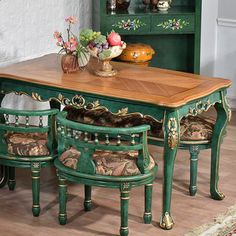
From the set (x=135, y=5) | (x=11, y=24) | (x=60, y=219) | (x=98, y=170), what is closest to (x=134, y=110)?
(x=98, y=170)

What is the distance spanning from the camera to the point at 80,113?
235 inches

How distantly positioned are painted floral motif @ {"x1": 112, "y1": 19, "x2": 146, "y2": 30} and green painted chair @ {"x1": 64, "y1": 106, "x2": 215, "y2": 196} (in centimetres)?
123

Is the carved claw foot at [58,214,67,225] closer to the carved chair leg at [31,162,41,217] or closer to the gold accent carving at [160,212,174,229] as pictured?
the carved chair leg at [31,162,41,217]

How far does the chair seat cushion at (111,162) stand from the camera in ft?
16.6

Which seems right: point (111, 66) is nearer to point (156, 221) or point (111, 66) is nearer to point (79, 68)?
point (79, 68)

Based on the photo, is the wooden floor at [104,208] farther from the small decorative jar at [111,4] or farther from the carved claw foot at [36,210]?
the small decorative jar at [111,4]

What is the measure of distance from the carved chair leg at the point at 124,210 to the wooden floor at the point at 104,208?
10cm

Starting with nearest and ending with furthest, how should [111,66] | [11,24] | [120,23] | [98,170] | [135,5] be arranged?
[98,170] < [111,66] < [11,24] < [120,23] < [135,5]

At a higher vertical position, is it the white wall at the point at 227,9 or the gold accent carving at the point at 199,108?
the white wall at the point at 227,9

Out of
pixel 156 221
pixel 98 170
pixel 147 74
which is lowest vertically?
pixel 156 221

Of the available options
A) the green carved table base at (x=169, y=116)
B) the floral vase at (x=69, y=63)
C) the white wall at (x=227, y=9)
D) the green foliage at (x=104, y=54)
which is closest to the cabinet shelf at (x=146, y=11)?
the white wall at (x=227, y=9)

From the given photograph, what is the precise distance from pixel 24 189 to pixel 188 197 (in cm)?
112

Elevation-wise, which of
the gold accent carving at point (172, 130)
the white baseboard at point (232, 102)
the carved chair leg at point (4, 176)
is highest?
the gold accent carving at point (172, 130)

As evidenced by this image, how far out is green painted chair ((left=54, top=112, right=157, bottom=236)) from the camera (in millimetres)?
4992
